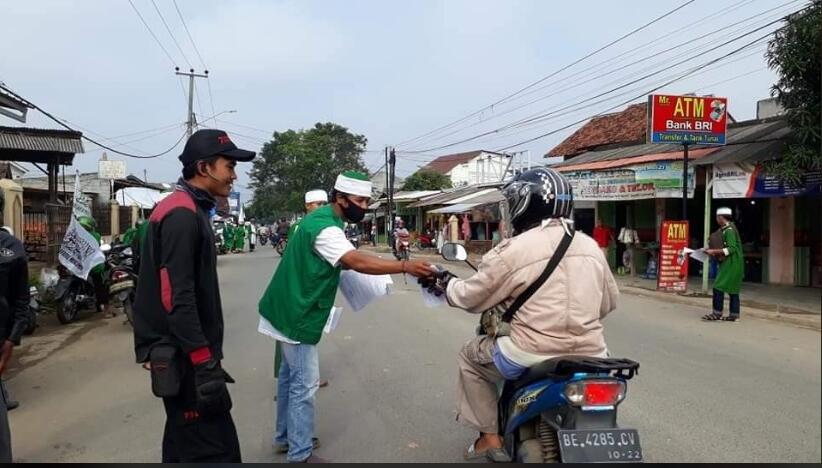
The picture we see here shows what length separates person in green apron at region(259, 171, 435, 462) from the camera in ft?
11.4

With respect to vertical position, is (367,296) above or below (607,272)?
below

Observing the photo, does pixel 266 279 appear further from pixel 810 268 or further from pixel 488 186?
pixel 488 186

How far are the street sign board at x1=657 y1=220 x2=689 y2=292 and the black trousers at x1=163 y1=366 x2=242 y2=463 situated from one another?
11.5m

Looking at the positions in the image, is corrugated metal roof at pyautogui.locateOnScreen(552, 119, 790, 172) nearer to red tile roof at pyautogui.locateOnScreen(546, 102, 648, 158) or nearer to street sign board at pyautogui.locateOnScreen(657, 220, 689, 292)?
street sign board at pyautogui.locateOnScreen(657, 220, 689, 292)

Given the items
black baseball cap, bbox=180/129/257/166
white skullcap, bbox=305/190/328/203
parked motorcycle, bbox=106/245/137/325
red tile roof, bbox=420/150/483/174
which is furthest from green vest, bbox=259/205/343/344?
red tile roof, bbox=420/150/483/174

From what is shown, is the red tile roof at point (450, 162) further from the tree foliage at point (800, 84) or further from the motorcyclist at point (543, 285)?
the motorcyclist at point (543, 285)

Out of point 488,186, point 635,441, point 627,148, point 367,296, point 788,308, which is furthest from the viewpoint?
point 488,186

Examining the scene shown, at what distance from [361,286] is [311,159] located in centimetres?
4301

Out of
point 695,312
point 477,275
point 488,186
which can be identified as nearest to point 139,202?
point 488,186

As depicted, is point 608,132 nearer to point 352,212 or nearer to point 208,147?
point 352,212

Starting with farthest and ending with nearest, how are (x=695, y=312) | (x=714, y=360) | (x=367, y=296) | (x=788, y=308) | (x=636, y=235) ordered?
(x=636, y=235) < (x=695, y=312) < (x=788, y=308) < (x=714, y=360) < (x=367, y=296)

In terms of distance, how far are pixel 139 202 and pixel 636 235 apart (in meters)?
19.3

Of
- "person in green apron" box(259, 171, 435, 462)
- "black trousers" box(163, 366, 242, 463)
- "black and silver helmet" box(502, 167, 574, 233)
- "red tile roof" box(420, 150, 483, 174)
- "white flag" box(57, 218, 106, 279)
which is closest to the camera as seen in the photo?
"black trousers" box(163, 366, 242, 463)

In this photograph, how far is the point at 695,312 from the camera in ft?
33.3
